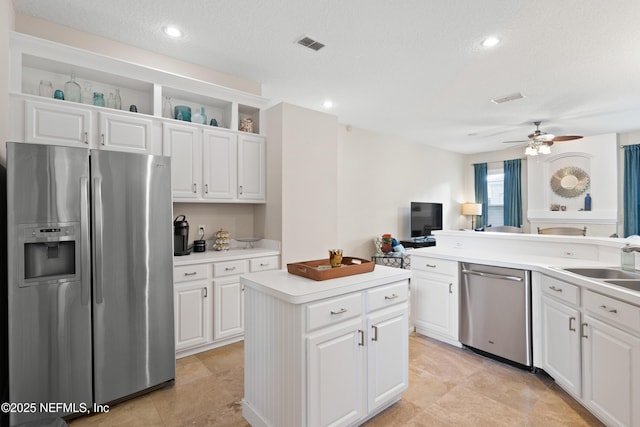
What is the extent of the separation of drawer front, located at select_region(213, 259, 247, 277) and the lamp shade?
686 cm

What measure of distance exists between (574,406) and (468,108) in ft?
13.1

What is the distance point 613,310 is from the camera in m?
1.77

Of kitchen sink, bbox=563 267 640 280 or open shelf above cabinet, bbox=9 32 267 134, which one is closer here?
kitchen sink, bbox=563 267 640 280

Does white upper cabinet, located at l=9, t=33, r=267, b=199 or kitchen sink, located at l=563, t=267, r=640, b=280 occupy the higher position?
white upper cabinet, located at l=9, t=33, r=267, b=199

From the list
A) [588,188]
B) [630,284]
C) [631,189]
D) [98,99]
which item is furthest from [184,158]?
[631,189]

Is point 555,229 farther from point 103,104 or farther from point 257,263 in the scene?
point 103,104

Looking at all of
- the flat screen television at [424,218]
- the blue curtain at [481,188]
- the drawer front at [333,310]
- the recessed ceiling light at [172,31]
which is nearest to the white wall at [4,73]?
the recessed ceiling light at [172,31]

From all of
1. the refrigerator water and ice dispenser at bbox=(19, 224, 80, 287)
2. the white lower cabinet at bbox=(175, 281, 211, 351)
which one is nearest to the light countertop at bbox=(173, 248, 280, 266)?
the white lower cabinet at bbox=(175, 281, 211, 351)

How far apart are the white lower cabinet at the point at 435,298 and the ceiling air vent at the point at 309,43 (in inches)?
91.4

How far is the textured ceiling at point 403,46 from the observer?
7.80ft

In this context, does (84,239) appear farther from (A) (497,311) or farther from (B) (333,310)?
(A) (497,311)

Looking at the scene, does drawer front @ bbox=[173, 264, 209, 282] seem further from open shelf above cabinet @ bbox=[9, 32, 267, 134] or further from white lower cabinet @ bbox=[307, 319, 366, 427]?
white lower cabinet @ bbox=[307, 319, 366, 427]

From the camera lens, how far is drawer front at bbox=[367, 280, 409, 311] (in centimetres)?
185

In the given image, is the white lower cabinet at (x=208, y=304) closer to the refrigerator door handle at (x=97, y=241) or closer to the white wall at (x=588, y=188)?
the refrigerator door handle at (x=97, y=241)
